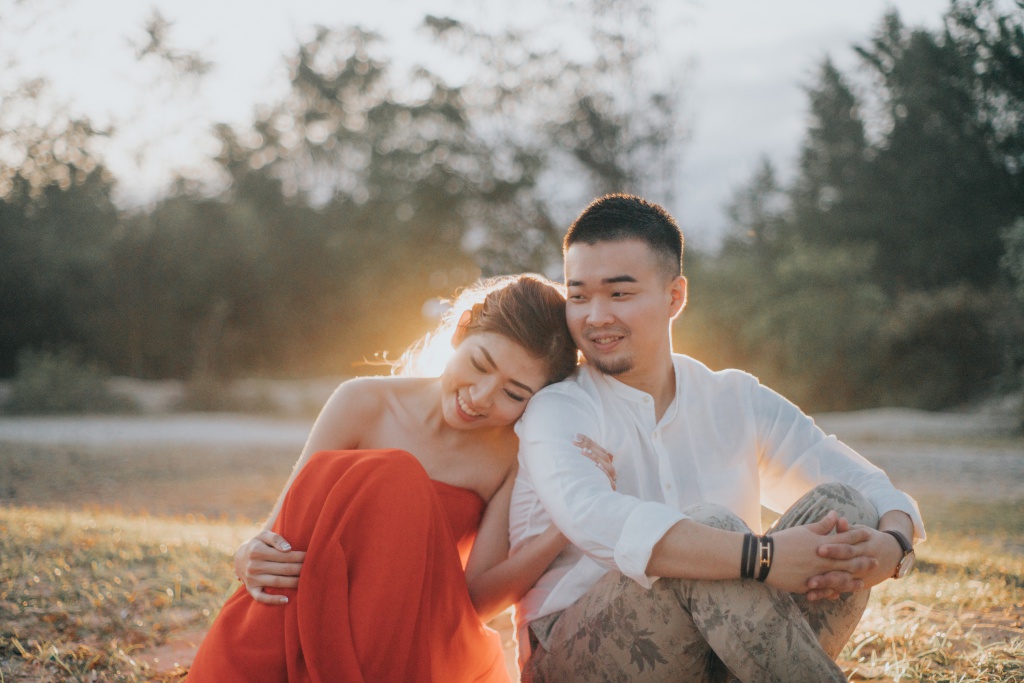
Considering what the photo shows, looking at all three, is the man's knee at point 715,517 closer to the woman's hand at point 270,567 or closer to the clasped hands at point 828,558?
the clasped hands at point 828,558

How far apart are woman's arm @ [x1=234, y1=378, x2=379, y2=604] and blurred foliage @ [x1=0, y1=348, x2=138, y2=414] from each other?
47.8 feet

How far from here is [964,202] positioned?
66.5ft

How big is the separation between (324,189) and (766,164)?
17.9 metres

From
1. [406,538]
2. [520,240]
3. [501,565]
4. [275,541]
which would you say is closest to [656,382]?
[501,565]

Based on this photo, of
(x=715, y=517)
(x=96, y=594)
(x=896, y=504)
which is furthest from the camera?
(x=96, y=594)

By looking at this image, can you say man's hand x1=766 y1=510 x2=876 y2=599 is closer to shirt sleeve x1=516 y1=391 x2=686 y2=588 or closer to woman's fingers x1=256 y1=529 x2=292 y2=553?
shirt sleeve x1=516 y1=391 x2=686 y2=588

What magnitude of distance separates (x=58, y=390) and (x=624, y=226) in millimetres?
15514

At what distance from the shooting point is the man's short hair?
290 centimetres

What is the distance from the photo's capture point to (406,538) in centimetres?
237

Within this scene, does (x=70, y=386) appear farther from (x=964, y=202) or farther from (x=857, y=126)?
(x=857, y=126)

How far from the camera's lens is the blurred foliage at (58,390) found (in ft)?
50.1

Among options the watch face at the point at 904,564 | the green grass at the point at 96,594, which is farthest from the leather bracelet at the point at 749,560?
the green grass at the point at 96,594

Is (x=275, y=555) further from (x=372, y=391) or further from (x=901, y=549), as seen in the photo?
(x=901, y=549)

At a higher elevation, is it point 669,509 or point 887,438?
point 669,509
